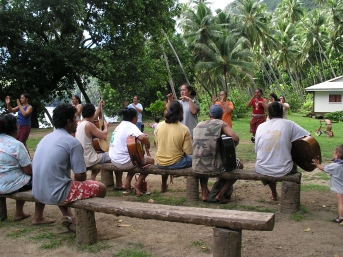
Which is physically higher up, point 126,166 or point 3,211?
point 126,166

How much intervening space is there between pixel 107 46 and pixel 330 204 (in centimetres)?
1538

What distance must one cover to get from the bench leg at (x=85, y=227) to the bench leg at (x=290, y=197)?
98.0 inches

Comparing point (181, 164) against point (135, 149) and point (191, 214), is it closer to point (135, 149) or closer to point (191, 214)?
point (135, 149)

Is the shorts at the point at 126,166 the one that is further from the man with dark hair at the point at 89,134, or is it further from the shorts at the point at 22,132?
the shorts at the point at 22,132

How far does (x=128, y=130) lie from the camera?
19.9 feet

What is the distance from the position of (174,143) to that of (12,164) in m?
2.19

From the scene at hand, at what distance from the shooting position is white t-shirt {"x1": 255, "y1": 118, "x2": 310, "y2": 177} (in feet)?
16.8

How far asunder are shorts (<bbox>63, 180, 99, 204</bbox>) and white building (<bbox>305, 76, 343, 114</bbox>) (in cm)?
2925

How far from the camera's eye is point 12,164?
4.77m

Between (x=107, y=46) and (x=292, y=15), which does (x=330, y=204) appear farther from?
(x=292, y=15)

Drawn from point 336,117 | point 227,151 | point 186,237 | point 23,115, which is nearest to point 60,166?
point 186,237

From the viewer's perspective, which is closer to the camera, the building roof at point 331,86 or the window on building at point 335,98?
the building roof at point 331,86

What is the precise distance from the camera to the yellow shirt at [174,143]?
5668 millimetres

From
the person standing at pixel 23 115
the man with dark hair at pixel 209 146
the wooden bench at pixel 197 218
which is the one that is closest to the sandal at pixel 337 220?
the man with dark hair at pixel 209 146
